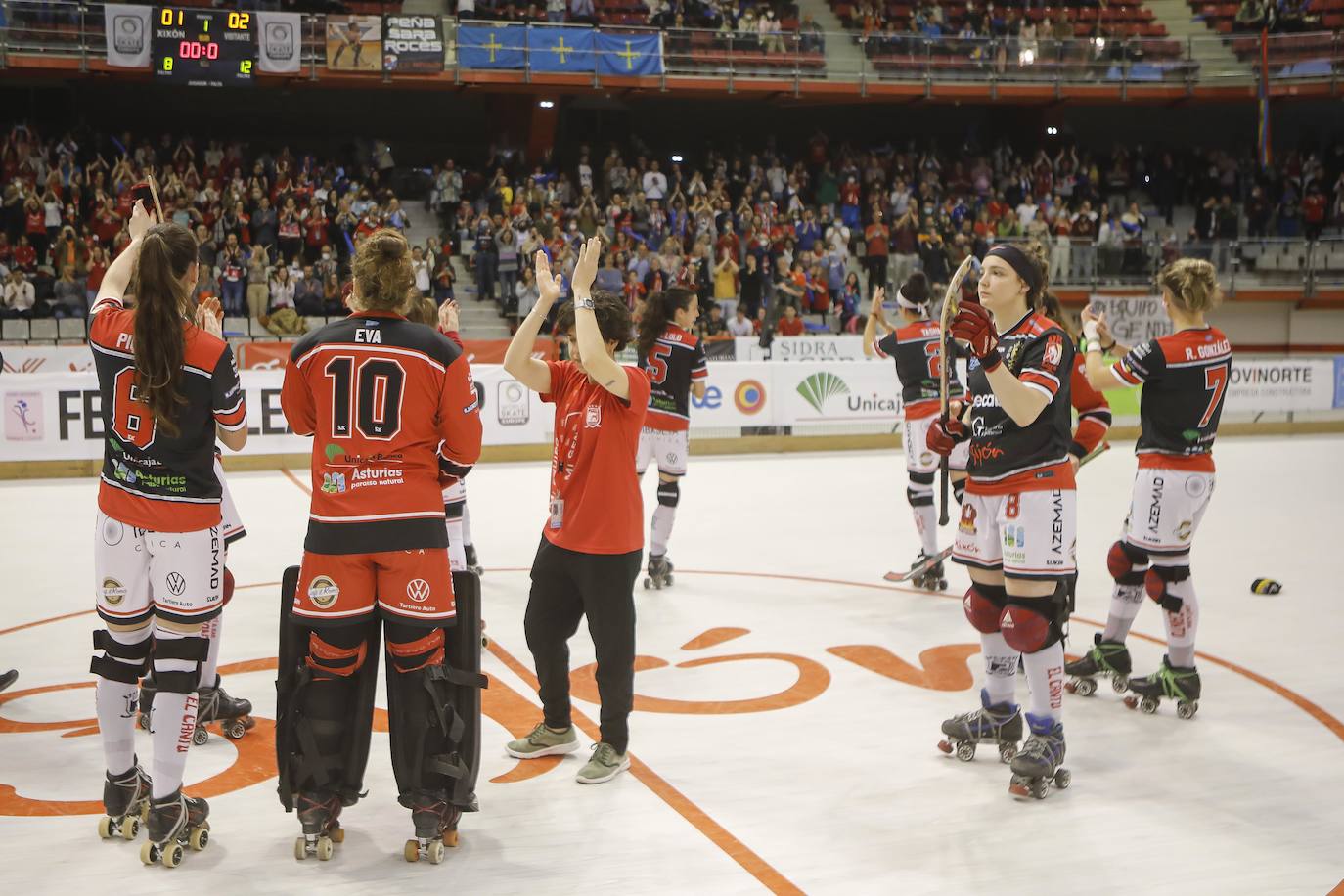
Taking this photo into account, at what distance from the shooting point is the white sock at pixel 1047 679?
16.5 feet

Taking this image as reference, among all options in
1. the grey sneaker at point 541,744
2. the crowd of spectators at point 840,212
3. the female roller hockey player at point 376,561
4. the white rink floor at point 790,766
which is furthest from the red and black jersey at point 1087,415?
the crowd of spectators at point 840,212

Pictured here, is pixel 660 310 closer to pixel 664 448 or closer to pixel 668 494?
pixel 664 448

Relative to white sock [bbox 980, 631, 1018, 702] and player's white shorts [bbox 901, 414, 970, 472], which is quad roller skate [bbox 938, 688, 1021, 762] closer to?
white sock [bbox 980, 631, 1018, 702]

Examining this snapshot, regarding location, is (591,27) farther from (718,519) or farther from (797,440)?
(718,519)

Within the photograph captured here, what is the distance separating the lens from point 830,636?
7.54 meters

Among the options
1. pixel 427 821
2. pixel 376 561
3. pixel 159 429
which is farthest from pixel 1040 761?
pixel 159 429

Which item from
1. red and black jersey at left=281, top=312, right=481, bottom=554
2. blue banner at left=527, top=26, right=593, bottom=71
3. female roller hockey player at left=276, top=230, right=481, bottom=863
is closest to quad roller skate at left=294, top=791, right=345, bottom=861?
female roller hockey player at left=276, top=230, right=481, bottom=863

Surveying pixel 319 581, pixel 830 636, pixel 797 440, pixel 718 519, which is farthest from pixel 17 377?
pixel 319 581

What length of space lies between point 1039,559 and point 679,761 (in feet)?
5.77

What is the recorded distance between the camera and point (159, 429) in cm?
430

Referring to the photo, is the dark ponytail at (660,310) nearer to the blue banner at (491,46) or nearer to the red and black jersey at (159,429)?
the red and black jersey at (159,429)

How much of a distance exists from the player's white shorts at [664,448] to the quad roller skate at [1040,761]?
4353 millimetres

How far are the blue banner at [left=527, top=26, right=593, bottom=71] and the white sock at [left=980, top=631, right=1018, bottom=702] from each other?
19.7 meters

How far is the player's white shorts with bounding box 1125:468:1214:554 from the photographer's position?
235 inches
